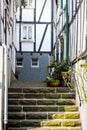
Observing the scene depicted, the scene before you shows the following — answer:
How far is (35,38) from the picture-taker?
74.3 ft

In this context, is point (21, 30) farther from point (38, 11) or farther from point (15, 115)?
point (15, 115)

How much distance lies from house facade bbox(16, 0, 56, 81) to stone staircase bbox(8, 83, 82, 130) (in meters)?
11.3

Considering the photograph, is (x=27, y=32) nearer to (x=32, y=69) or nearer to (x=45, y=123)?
(x=32, y=69)

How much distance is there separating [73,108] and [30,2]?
46.0 ft

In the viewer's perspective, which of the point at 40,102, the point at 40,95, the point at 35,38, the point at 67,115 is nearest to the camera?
the point at 67,115

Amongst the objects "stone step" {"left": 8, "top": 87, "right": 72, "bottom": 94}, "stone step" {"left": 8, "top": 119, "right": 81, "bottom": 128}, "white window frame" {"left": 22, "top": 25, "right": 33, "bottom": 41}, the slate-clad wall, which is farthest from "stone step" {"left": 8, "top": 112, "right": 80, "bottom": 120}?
"white window frame" {"left": 22, "top": 25, "right": 33, "bottom": 41}

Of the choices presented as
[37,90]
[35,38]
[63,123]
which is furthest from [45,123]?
[35,38]

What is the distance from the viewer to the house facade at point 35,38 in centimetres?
2253

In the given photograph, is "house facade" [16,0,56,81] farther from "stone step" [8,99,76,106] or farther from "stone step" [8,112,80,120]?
"stone step" [8,112,80,120]

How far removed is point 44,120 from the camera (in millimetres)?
9820

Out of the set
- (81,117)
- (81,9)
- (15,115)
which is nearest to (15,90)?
(15,115)

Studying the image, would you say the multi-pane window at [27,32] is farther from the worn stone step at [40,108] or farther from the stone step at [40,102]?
the worn stone step at [40,108]

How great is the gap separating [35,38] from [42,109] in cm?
1273

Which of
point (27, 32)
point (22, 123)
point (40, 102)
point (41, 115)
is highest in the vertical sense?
point (27, 32)
